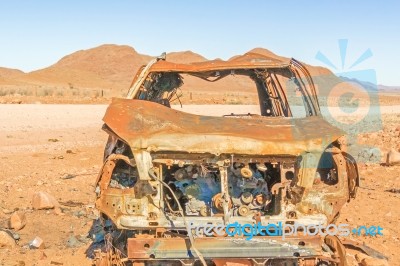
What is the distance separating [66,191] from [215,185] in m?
4.48

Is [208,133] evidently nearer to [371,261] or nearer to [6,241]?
[371,261]

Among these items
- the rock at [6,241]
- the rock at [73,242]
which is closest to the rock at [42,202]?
the rock at [73,242]

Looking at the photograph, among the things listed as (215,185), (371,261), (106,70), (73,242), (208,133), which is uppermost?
(106,70)

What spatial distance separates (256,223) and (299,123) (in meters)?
1.22

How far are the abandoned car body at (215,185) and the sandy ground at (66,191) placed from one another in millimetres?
1354

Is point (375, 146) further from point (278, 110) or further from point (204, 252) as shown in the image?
point (204, 252)

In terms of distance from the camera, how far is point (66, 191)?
8.61 meters

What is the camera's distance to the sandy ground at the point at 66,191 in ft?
19.7

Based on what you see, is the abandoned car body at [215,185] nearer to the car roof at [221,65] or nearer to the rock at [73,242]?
the car roof at [221,65]

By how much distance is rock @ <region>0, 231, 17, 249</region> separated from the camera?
5938 mm

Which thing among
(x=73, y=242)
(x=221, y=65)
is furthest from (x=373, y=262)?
(x=73, y=242)

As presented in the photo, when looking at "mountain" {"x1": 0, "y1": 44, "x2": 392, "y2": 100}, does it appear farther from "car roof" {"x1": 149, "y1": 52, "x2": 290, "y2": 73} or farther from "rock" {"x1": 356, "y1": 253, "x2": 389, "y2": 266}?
"rock" {"x1": 356, "y1": 253, "x2": 389, "y2": 266}

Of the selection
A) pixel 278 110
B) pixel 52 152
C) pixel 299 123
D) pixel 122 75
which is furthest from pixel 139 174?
pixel 122 75

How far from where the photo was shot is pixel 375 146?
13273 millimetres
